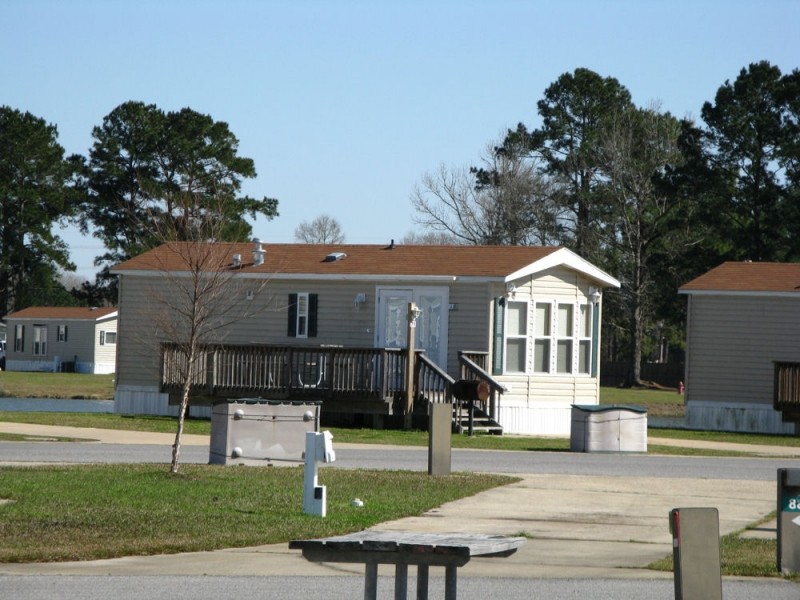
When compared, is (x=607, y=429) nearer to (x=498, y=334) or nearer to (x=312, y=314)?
(x=498, y=334)

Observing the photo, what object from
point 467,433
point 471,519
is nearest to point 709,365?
point 467,433

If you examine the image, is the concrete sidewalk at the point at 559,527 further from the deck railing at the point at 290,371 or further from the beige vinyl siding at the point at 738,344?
the beige vinyl siding at the point at 738,344

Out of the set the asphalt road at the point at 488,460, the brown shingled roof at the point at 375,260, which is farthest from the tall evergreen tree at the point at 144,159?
the asphalt road at the point at 488,460

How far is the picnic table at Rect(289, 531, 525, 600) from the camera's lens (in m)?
7.82

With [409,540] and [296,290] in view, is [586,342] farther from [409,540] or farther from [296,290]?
[409,540]

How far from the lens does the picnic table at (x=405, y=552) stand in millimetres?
7816

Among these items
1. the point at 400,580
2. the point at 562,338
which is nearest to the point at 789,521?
the point at 400,580

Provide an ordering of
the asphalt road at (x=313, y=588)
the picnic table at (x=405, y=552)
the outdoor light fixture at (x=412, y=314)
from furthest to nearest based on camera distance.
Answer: the outdoor light fixture at (x=412, y=314)
the asphalt road at (x=313, y=588)
the picnic table at (x=405, y=552)

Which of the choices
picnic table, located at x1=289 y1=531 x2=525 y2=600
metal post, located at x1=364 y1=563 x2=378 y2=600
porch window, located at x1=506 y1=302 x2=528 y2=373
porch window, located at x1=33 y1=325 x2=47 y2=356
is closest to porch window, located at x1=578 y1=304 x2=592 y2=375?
porch window, located at x1=506 y1=302 x2=528 y2=373

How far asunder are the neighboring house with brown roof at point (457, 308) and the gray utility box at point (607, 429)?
623 centimetres

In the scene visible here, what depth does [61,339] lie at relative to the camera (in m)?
78.9

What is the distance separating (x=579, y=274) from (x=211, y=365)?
9119 mm

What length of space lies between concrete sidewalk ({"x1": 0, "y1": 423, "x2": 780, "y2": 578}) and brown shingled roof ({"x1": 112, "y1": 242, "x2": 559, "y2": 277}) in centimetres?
1399

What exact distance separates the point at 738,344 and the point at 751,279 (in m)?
1.76
